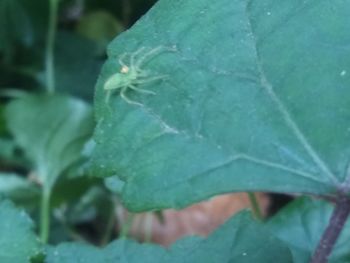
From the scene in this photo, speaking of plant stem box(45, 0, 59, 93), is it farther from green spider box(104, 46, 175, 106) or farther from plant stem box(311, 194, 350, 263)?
plant stem box(311, 194, 350, 263)

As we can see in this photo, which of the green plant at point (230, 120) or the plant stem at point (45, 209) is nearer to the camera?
the green plant at point (230, 120)

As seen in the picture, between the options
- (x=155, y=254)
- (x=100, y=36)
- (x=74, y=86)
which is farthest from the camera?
(x=100, y=36)

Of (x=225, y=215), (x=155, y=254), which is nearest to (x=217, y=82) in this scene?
(x=155, y=254)

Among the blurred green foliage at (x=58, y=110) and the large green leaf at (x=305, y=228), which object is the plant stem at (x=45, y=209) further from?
the large green leaf at (x=305, y=228)

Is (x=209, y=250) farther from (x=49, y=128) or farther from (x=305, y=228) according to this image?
(x=49, y=128)

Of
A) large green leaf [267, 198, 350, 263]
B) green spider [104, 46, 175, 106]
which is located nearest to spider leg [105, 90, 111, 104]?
green spider [104, 46, 175, 106]

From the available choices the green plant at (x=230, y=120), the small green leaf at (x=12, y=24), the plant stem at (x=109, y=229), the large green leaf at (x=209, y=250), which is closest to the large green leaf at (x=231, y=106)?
the green plant at (x=230, y=120)

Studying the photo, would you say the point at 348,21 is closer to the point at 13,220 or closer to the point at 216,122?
the point at 216,122
